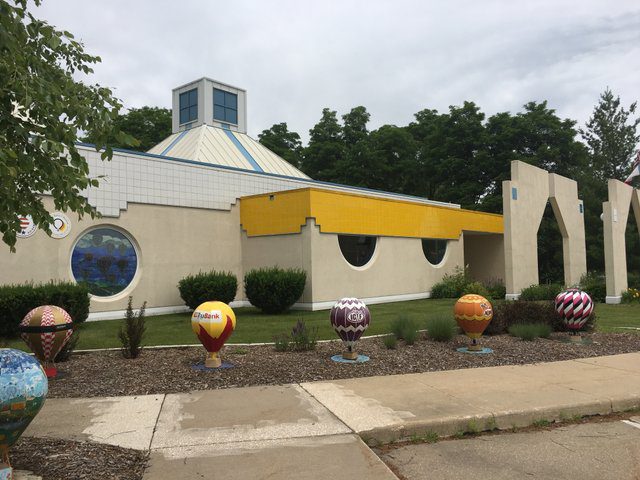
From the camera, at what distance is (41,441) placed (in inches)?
195

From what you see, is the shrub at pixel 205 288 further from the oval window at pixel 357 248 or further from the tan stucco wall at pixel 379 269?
the oval window at pixel 357 248

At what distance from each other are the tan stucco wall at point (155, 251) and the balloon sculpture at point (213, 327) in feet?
29.2

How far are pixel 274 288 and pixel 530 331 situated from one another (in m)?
8.55

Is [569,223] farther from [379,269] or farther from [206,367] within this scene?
[206,367]

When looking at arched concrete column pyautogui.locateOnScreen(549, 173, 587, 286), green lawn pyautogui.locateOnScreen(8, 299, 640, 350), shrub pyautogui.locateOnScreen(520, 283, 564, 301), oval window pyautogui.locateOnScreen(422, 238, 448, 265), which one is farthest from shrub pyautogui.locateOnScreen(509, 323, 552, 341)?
arched concrete column pyautogui.locateOnScreen(549, 173, 587, 286)

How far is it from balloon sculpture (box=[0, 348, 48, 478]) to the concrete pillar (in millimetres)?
21759

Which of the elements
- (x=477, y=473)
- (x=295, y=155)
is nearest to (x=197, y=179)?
(x=477, y=473)

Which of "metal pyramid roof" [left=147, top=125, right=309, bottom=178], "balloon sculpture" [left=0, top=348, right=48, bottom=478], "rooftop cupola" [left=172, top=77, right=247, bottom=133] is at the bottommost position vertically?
"balloon sculpture" [left=0, top=348, right=48, bottom=478]

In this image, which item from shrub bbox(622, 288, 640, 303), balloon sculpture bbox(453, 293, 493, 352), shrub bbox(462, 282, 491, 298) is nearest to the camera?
balloon sculpture bbox(453, 293, 493, 352)

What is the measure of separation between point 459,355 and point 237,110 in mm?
23196

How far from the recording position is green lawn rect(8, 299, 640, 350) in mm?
11852

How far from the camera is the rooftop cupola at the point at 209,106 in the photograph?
92.0ft

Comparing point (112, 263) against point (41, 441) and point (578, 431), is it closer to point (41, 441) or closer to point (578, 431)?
point (41, 441)

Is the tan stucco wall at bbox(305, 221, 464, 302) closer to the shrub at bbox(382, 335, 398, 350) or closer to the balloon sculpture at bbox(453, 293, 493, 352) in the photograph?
the shrub at bbox(382, 335, 398, 350)
